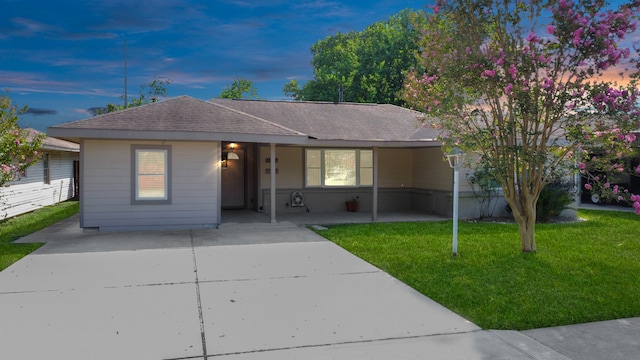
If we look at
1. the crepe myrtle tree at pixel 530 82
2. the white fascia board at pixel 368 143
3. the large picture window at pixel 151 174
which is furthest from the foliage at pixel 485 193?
the large picture window at pixel 151 174

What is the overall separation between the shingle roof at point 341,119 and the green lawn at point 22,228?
595cm

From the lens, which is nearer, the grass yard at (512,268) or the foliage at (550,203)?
the grass yard at (512,268)

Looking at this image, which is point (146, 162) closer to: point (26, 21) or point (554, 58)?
point (554, 58)

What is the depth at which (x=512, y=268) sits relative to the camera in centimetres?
712

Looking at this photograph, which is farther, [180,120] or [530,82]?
[180,120]

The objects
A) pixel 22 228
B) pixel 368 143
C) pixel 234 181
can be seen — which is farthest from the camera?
pixel 234 181

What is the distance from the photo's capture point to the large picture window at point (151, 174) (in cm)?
1054

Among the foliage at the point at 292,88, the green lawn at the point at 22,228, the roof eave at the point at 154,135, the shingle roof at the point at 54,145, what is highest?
the foliage at the point at 292,88

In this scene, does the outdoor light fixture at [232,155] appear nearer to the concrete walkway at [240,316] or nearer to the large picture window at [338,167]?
the large picture window at [338,167]

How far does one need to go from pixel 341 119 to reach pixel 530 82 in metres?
7.97

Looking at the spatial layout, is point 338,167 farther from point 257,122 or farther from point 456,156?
point 456,156

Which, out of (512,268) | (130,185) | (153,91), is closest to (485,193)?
(512,268)

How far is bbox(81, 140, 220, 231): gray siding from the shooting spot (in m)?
10.3

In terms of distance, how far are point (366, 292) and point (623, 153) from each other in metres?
4.76
